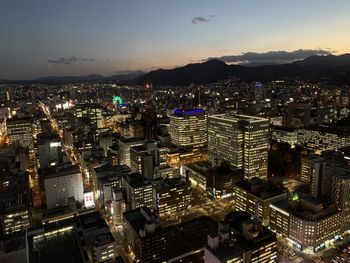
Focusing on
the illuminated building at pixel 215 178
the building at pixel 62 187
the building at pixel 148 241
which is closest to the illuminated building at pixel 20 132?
the building at pixel 62 187

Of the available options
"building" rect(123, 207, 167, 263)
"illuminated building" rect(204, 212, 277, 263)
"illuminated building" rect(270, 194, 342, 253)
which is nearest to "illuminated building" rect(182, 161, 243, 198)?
"illuminated building" rect(270, 194, 342, 253)

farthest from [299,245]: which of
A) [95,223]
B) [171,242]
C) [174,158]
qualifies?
[174,158]

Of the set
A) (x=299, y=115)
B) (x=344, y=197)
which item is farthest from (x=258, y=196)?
(x=299, y=115)

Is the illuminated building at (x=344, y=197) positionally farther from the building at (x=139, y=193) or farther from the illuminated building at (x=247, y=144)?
the building at (x=139, y=193)

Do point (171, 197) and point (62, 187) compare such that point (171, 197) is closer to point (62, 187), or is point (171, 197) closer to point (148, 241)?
point (148, 241)

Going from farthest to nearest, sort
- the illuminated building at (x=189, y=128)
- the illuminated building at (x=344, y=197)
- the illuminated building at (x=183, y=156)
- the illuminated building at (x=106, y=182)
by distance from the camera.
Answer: the illuminated building at (x=189, y=128)
the illuminated building at (x=183, y=156)
the illuminated building at (x=106, y=182)
the illuminated building at (x=344, y=197)

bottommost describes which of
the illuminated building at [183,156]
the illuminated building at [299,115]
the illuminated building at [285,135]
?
A: the illuminated building at [183,156]
